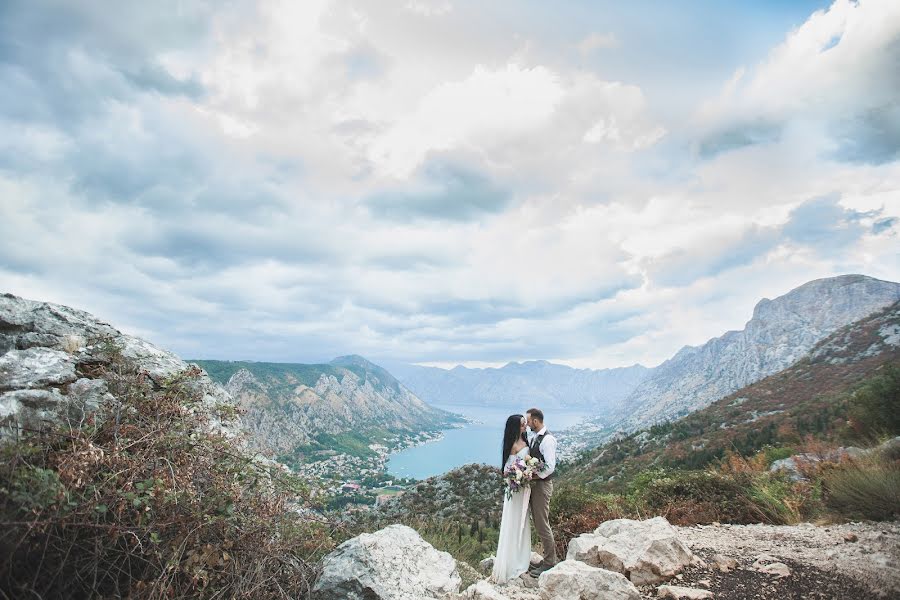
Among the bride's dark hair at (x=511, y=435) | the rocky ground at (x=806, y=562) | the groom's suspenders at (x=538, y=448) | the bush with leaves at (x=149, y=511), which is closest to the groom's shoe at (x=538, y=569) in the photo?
the groom's suspenders at (x=538, y=448)

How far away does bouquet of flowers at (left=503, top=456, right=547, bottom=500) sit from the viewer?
24.4 ft

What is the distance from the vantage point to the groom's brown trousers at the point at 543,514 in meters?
7.49

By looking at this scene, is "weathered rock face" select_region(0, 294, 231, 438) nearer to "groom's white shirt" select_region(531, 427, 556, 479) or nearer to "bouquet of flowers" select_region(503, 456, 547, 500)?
"bouquet of flowers" select_region(503, 456, 547, 500)

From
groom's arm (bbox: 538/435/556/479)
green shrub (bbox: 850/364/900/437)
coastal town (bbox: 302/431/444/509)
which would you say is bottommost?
coastal town (bbox: 302/431/444/509)

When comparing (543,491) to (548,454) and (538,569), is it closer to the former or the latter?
(548,454)

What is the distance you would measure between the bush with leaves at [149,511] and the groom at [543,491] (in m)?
4.07

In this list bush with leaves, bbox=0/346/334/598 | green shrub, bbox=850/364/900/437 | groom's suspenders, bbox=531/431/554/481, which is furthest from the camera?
green shrub, bbox=850/364/900/437

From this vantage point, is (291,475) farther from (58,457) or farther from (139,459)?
(58,457)

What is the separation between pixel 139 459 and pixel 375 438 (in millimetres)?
192656

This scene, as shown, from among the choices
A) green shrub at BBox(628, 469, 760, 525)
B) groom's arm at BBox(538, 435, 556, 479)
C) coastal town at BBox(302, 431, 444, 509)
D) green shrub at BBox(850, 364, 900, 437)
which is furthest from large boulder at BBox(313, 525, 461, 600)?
green shrub at BBox(850, 364, 900, 437)

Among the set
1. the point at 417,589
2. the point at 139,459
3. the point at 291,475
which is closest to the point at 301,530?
the point at 291,475

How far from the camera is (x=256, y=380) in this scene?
150m

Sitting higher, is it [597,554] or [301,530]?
[301,530]

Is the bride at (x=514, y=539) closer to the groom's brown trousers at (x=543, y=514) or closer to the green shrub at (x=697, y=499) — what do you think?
the groom's brown trousers at (x=543, y=514)
